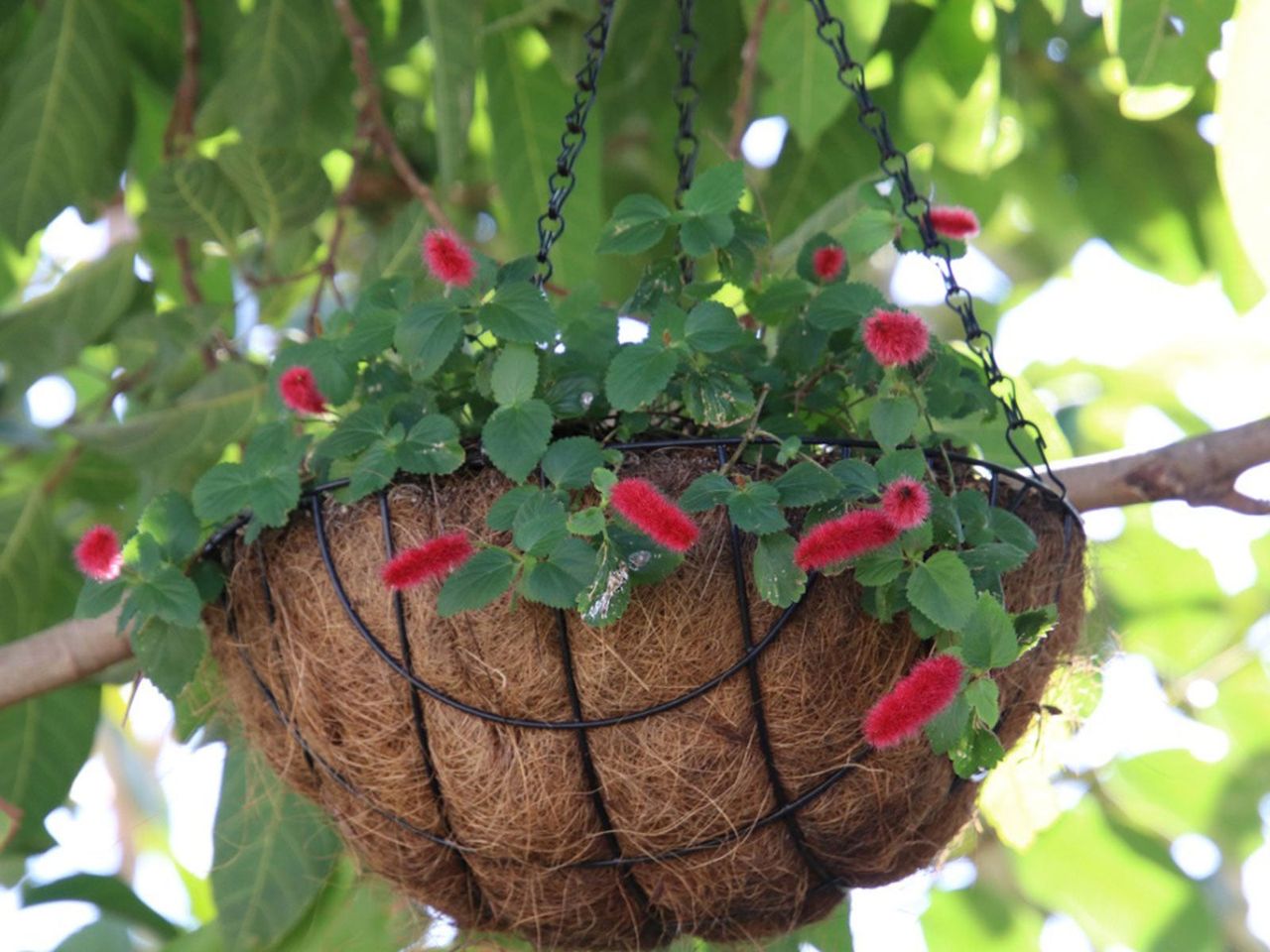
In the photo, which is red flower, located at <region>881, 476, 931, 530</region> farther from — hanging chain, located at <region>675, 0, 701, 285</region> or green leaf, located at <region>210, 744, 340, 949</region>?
green leaf, located at <region>210, 744, 340, 949</region>

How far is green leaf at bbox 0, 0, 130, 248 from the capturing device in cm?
136

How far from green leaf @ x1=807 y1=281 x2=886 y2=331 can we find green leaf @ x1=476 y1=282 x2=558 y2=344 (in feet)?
0.55

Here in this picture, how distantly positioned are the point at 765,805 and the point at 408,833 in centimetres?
21

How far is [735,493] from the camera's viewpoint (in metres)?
0.71

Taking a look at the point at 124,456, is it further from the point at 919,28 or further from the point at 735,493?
the point at 919,28

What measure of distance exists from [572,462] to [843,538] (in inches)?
5.6

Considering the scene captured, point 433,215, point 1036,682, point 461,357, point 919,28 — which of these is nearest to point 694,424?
point 461,357

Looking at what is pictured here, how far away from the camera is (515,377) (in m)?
0.78

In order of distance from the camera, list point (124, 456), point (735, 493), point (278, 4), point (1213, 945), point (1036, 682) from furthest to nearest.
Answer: point (1213, 945) < point (278, 4) < point (124, 456) < point (1036, 682) < point (735, 493)

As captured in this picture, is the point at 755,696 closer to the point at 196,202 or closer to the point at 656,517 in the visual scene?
the point at 656,517

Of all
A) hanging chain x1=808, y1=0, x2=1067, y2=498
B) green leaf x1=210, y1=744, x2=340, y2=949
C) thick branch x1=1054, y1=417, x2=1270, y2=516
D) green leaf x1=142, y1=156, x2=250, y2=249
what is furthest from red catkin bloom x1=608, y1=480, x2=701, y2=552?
green leaf x1=142, y1=156, x2=250, y2=249

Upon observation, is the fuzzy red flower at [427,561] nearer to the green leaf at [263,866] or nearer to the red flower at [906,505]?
the red flower at [906,505]

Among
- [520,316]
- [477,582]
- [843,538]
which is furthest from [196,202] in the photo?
[843,538]

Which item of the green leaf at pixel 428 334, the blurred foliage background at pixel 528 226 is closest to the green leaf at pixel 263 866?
the blurred foliage background at pixel 528 226
